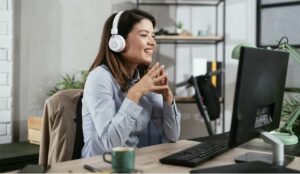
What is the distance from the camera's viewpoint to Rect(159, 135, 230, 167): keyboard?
1.05m

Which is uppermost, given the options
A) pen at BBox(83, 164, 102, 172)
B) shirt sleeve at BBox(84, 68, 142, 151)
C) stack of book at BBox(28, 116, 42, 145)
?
shirt sleeve at BBox(84, 68, 142, 151)

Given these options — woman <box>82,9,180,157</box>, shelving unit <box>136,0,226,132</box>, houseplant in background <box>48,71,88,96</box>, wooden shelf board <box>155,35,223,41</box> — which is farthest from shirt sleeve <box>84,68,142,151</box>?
shelving unit <box>136,0,226,132</box>

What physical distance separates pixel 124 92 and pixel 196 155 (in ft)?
1.55

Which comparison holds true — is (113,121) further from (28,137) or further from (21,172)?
(28,137)

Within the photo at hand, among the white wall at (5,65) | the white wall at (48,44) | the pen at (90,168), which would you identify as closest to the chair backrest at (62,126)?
the pen at (90,168)

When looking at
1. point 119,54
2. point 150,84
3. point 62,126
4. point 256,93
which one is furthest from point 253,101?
point 62,126

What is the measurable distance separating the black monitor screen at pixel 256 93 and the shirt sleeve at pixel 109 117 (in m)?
0.44

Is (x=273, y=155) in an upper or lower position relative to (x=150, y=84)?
lower

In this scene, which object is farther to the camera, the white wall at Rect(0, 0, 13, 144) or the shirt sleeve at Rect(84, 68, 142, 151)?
the white wall at Rect(0, 0, 13, 144)

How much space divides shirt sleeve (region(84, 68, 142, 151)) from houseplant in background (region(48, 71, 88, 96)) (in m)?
1.43

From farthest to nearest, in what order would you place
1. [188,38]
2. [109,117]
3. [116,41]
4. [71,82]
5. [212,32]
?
[212,32] < [188,38] < [71,82] < [116,41] < [109,117]

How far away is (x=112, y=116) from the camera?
1.33 m

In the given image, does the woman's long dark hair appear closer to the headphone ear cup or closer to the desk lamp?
the headphone ear cup

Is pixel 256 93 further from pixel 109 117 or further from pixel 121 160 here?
pixel 109 117
